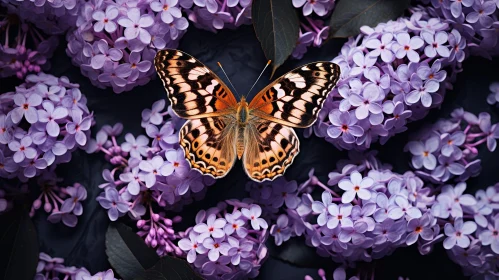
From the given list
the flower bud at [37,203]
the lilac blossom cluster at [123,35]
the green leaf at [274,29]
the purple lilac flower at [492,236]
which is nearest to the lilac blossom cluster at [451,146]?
the purple lilac flower at [492,236]

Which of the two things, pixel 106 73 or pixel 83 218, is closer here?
pixel 106 73

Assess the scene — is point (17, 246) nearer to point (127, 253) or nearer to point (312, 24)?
point (127, 253)

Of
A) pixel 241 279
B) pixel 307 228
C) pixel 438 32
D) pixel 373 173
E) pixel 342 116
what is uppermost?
pixel 438 32

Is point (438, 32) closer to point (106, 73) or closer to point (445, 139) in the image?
point (445, 139)

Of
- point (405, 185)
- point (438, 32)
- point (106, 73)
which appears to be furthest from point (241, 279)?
point (438, 32)

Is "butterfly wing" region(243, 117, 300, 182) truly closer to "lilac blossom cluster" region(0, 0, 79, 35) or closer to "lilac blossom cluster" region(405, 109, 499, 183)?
"lilac blossom cluster" region(405, 109, 499, 183)
